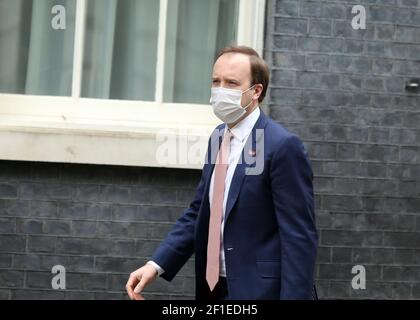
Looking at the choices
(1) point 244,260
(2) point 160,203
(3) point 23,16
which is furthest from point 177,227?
(3) point 23,16

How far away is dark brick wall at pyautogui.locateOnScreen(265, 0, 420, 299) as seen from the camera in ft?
21.5

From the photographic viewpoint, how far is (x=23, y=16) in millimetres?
6832

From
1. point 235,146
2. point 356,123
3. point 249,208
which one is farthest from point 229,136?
point 356,123

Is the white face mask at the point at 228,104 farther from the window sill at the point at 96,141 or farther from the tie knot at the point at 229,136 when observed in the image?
the window sill at the point at 96,141

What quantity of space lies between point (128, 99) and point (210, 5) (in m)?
0.96

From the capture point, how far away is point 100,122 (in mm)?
6664

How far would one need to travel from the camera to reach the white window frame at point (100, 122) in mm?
6453

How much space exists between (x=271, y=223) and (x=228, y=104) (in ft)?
1.91

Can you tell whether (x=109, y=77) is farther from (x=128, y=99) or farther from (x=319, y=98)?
(x=319, y=98)

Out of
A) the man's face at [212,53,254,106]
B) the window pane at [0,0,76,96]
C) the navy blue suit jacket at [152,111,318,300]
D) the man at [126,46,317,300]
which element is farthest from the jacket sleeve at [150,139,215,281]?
the window pane at [0,0,76,96]

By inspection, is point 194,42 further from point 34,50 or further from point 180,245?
point 180,245

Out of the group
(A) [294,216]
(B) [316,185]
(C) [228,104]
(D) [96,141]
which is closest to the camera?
(A) [294,216]

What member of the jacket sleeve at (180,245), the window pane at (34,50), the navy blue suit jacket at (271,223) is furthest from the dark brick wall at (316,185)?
the navy blue suit jacket at (271,223)

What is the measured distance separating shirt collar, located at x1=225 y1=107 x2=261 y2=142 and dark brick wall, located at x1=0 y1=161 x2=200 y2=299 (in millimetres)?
2515
